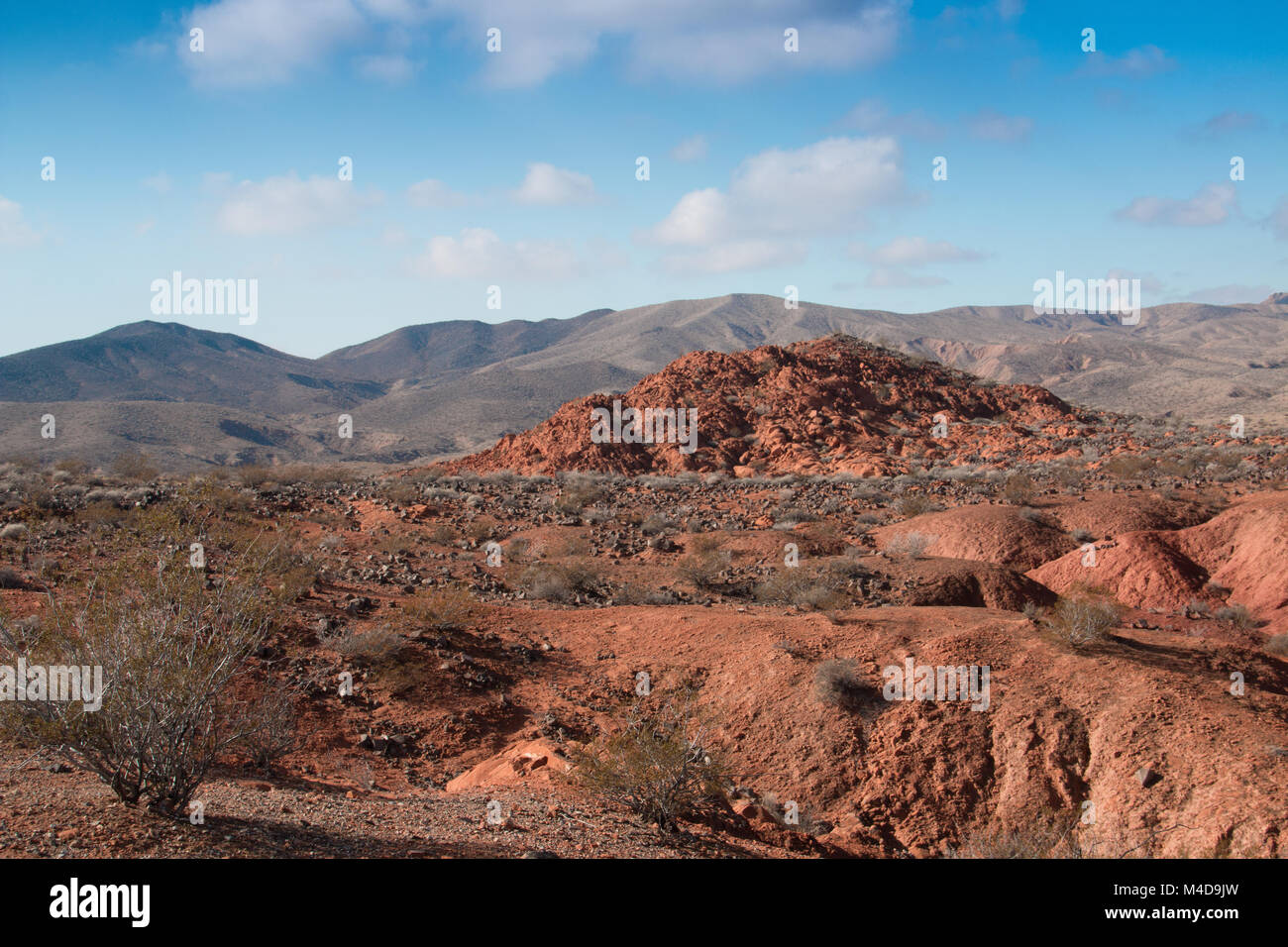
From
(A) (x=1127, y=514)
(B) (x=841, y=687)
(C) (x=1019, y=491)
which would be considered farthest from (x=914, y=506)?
(B) (x=841, y=687)

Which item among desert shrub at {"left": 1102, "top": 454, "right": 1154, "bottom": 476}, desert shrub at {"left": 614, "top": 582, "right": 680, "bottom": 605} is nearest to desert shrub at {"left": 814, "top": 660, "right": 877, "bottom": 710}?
desert shrub at {"left": 614, "top": 582, "right": 680, "bottom": 605}

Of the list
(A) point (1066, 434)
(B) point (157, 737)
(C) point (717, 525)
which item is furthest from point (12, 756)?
(A) point (1066, 434)

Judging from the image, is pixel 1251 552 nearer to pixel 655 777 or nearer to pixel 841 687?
pixel 841 687

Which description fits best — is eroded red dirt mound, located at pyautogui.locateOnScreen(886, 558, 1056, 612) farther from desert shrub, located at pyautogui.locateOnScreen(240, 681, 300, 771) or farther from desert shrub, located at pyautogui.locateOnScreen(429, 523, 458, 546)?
desert shrub, located at pyautogui.locateOnScreen(240, 681, 300, 771)

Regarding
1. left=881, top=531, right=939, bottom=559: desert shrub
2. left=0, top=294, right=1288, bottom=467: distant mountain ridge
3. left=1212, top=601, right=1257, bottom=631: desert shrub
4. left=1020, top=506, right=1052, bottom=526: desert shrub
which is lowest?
left=1212, top=601, right=1257, bottom=631: desert shrub

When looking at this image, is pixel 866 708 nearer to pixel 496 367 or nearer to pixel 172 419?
pixel 172 419

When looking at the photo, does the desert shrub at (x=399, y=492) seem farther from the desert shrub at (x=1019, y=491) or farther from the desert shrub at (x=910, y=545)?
the desert shrub at (x=1019, y=491)

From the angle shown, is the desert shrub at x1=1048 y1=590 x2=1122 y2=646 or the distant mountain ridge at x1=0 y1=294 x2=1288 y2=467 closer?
the desert shrub at x1=1048 y1=590 x2=1122 y2=646
